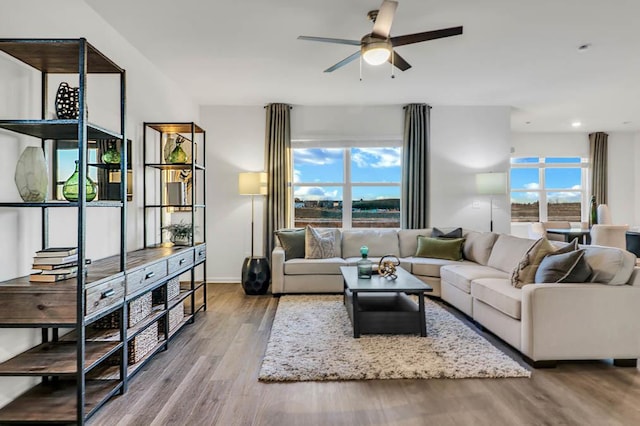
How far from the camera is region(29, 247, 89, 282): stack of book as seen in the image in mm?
2023

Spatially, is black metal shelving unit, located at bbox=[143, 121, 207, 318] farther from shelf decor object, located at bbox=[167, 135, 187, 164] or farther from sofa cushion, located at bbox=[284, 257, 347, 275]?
sofa cushion, located at bbox=[284, 257, 347, 275]

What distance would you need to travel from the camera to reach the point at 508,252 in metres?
4.20

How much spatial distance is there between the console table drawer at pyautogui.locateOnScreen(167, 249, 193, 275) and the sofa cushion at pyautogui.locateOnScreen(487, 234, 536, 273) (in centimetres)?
339

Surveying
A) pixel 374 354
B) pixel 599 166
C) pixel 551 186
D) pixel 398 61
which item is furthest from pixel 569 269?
pixel 599 166

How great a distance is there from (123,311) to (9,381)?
67cm

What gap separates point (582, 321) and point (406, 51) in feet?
9.66

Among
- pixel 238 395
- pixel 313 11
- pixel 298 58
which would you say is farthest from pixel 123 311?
pixel 298 58

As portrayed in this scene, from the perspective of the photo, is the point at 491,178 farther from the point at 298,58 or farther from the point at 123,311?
the point at 123,311

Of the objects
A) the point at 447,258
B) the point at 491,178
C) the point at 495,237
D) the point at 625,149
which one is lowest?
the point at 447,258

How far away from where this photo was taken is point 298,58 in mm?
4074

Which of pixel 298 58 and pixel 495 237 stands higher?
pixel 298 58

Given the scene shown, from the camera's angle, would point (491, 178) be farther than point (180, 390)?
Yes

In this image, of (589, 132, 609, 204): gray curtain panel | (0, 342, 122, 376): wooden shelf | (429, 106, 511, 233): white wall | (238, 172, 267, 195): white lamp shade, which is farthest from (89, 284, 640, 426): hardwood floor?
(589, 132, 609, 204): gray curtain panel

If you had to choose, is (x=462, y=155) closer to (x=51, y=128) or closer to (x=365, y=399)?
(x=365, y=399)
